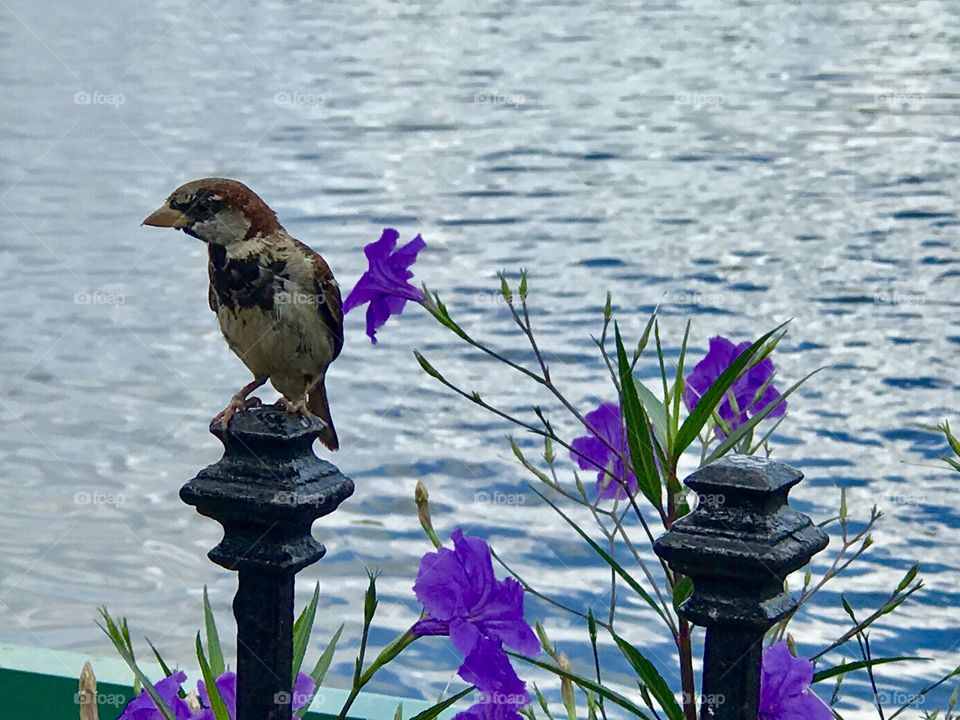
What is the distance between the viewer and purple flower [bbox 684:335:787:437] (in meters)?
1.66

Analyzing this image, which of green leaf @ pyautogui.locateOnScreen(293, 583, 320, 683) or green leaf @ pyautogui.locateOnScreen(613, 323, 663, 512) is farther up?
green leaf @ pyautogui.locateOnScreen(613, 323, 663, 512)

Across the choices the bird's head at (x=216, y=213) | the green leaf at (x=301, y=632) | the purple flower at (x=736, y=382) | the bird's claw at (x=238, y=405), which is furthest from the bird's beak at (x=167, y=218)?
the purple flower at (x=736, y=382)

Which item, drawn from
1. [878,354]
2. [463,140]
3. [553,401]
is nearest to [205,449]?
[553,401]

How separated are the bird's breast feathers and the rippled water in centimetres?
75

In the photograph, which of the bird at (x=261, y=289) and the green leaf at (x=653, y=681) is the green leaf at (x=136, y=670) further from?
the green leaf at (x=653, y=681)

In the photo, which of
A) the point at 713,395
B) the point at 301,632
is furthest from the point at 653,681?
the point at 301,632

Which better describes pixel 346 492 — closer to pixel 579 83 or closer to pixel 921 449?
pixel 921 449

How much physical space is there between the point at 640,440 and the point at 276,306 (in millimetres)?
700

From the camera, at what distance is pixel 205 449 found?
5.03m

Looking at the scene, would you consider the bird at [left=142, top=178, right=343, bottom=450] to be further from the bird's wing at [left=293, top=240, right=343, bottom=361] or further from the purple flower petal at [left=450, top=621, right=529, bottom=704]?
the purple flower petal at [left=450, top=621, right=529, bottom=704]

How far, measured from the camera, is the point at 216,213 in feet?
5.65

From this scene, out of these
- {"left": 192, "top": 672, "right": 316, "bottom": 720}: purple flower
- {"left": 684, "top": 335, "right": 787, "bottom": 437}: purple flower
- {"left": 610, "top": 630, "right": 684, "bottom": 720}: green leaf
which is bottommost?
{"left": 610, "top": 630, "right": 684, "bottom": 720}: green leaf

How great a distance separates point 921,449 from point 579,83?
8.36 m

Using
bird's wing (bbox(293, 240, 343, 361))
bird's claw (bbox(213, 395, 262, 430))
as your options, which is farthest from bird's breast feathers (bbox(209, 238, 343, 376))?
bird's claw (bbox(213, 395, 262, 430))
